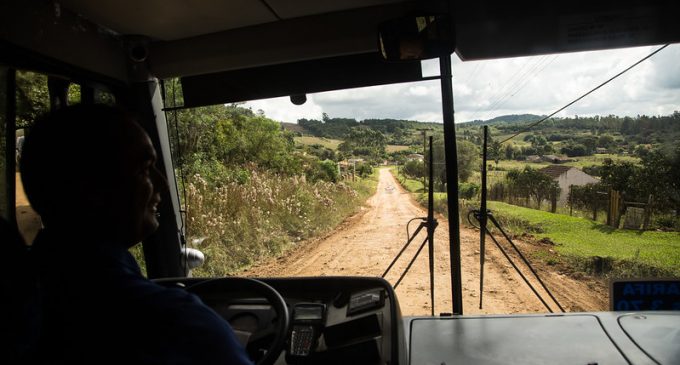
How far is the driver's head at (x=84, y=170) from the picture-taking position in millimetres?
764

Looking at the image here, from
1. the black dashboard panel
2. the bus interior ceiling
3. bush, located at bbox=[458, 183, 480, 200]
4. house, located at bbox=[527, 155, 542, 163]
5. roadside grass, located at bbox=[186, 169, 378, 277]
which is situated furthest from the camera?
roadside grass, located at bbox=[186, 169, 378, 277]

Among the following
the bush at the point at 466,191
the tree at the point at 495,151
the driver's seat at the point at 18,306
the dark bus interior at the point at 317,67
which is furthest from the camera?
the bush at the point at 466,191

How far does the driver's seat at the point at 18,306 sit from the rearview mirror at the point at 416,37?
6.38 ft

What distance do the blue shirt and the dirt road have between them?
192cm

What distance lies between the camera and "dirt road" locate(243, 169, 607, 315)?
250 centimetres

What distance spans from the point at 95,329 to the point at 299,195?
2444mm

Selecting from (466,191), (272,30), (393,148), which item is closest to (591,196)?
(466,191)

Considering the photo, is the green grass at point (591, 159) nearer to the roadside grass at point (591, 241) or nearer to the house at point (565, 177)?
the house at point (565, 177)

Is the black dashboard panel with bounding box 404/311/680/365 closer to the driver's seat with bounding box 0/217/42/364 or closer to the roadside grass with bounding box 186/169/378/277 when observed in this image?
the roadside grass with bounding box 186/169/378/277

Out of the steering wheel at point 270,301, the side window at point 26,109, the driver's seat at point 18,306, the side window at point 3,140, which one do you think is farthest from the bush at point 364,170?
the driver's seat at point 18,306

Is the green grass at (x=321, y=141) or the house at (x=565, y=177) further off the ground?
the green grass at (x=321, y=141)

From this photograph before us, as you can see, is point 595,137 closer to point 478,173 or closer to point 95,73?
point 478,173

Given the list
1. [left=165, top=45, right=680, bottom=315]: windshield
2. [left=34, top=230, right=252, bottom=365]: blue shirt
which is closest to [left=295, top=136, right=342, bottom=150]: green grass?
[left=165, top=45, right=680, bottom=315]: windshield

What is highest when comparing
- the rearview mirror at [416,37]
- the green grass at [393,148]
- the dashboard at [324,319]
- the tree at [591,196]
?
the rearview mirror at [416,37]
